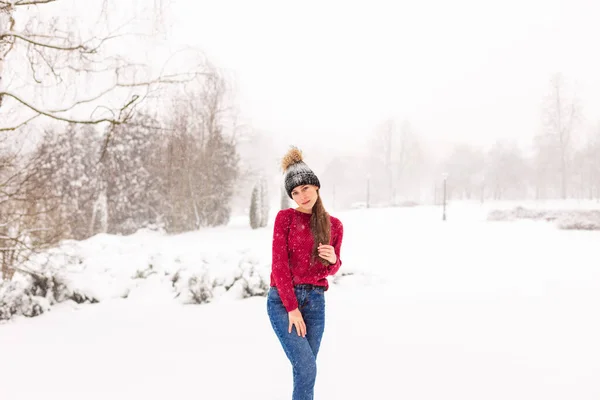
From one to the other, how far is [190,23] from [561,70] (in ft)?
104

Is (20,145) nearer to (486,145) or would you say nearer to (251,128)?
(251,128)

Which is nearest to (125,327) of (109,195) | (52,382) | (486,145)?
(52,382)

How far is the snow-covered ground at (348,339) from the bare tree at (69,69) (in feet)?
8.90

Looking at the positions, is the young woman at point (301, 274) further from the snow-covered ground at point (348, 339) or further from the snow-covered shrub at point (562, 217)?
the snow-covered shrub at point (562, 217)

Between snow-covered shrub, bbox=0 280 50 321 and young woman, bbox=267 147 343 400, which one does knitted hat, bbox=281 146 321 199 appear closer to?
young woman, bbox=267 147 343 400

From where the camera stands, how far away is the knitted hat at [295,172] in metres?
2.30

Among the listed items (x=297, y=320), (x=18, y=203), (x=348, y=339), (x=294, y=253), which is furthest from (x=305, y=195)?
(x=18, y=203)

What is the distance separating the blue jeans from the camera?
2193 mm

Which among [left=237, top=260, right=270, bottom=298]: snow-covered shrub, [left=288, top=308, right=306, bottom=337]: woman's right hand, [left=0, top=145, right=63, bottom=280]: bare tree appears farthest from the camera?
[left=237, top=260, right=270, bottom=298]: snow-covered shrub

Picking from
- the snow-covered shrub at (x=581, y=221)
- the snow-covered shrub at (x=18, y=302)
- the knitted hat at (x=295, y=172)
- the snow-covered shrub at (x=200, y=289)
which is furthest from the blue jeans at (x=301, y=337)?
the snow-covered shrub at (x=581, y=221)

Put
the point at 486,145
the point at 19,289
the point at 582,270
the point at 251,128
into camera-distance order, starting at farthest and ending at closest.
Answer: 1. the point at 486,145
2. the point at 251,128
3. the point at 582,270
4. the point at 19,289

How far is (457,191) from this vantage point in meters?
45.3

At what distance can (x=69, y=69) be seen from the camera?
4.74 meters

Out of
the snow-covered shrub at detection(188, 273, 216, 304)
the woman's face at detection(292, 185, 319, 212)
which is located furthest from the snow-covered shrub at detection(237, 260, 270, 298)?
the woman's face at detection(292, 185, 319, 212)
